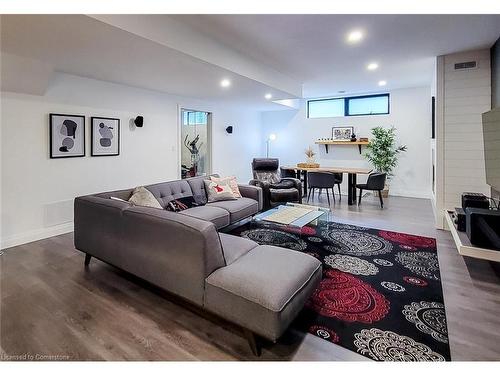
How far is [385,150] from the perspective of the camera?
→ 6902 mm

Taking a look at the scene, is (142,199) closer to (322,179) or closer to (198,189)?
(198,189)

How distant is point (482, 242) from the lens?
2.61m

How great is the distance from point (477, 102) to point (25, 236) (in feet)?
21.3

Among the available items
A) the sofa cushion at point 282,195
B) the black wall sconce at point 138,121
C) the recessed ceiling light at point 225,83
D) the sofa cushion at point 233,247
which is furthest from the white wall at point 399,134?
the sofa cushion at point 233,247

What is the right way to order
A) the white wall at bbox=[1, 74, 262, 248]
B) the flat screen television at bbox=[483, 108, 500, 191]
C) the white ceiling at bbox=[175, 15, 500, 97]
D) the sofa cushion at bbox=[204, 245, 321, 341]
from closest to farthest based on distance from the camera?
the sofa cushion at bbox=[204, 245, 321, 341], the flat screen television at bbox=[483, 108, 500, 191], the white ceiling at bbox=[175, 15, 500, 97], the white wall at bbox=[1, 74, 262, 248]

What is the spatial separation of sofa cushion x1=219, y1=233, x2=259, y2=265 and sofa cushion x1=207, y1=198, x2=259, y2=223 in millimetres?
1369

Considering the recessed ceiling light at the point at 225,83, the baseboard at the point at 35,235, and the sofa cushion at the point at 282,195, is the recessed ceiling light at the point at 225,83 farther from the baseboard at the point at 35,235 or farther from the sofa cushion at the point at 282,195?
the baseboard at the point at 35,235

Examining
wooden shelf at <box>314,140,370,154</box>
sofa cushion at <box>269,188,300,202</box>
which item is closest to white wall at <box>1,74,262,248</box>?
sofa cushion at <box>269,188,300,202</box>

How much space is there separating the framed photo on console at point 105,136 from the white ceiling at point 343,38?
242cm

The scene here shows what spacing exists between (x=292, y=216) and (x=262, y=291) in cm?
223

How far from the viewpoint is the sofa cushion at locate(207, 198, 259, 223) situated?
13.4 feet

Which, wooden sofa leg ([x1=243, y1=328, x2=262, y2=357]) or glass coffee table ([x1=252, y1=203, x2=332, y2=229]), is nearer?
wooden sofa leg ([x1=243, y1=328, x2=262, y2=357])

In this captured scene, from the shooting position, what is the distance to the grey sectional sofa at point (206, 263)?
175cm

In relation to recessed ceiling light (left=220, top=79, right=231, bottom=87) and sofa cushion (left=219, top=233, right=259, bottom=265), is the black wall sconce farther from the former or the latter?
sofa cushion (left=219, top=233, right=259, bottom=265)
